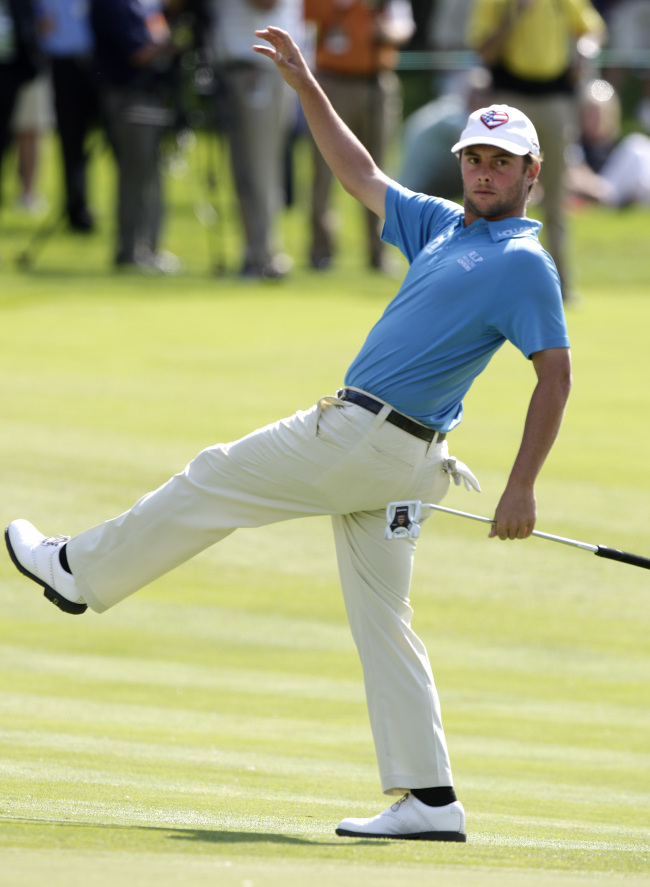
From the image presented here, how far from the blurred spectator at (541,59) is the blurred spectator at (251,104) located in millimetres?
1710

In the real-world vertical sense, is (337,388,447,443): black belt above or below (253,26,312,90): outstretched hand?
below

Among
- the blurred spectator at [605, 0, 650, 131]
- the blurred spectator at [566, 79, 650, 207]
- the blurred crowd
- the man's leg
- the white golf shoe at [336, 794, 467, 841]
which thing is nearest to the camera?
the white golf shoe at [336, 794, 467, 841]

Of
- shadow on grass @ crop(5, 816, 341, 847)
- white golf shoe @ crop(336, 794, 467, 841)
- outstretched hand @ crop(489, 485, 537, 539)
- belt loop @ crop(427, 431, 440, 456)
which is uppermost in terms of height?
belt loop @ crop(427, 431, 440, 456)

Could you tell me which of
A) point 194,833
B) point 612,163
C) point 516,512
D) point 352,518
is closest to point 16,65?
point 612,163

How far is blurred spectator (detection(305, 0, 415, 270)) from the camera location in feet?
47.0

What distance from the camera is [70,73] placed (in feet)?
51.6

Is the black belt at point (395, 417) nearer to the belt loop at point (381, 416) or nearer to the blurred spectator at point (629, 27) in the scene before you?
the belt loop at point (381, 416)

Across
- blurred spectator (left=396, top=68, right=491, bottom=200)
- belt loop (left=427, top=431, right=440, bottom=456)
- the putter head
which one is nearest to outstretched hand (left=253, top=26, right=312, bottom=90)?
belt loop (left=427, top=431, right=440, bottom=456)

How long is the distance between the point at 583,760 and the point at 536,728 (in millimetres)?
466

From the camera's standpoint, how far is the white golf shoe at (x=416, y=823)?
477 cm

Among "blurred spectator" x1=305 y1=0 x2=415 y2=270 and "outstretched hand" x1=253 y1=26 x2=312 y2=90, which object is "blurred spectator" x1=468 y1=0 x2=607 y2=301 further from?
"outstretched hand" x1=253 y1=26 x2=312 y2=90

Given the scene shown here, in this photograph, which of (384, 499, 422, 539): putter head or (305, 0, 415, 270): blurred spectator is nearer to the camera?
(384, 499, 422, 539): putter head

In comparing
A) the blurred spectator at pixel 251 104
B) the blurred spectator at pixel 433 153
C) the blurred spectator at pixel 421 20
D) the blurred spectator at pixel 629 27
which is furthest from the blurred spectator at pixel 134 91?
the blurred spectator at pixel 421 20

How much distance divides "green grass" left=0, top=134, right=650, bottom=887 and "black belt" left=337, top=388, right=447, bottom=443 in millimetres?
1163
